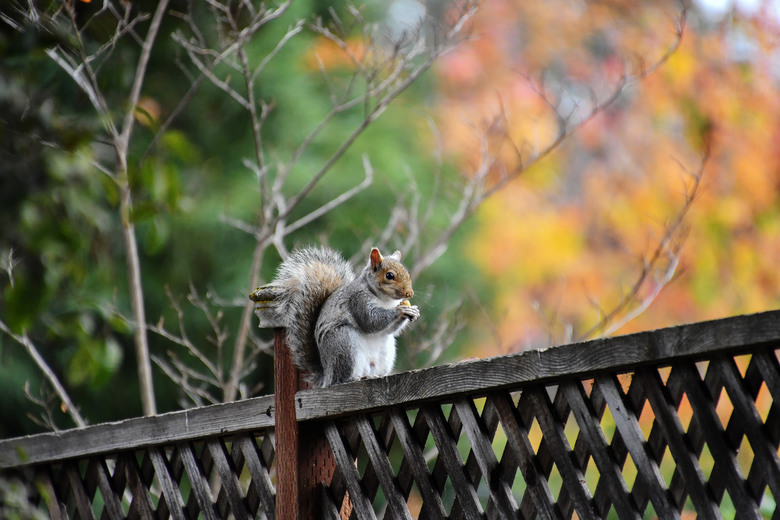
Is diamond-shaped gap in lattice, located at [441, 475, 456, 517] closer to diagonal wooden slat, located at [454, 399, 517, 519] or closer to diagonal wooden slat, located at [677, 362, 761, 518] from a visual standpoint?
diagonal wooden slat, located at [454, 399, 517, 519]

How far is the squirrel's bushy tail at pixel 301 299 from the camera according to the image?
2.14 m

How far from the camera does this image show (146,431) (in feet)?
7.64

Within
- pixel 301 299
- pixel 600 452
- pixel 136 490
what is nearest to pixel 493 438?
pixel 600 452

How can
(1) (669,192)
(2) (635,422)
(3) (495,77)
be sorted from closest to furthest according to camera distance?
(2) (635,422) < (1) (669,192) < (3) (495,77)

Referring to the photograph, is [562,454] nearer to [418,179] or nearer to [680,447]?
[680,447]

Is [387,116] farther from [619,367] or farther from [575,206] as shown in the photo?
[619,367]

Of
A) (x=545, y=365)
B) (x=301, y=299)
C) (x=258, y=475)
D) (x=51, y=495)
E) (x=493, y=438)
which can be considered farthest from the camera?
(x=51, y=495)

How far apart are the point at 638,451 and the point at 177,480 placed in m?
1.41

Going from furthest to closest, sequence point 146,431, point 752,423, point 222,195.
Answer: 1. point 222,195
2. point 146,431
3. point 752,423

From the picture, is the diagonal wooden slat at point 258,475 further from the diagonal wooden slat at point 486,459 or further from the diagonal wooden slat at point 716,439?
the diagonal wooden slat at point 716,439

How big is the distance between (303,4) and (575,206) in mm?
3542

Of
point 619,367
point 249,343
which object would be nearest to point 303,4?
point 249,343

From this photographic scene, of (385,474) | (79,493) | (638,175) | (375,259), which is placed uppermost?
(638,175)

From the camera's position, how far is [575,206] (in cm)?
780
